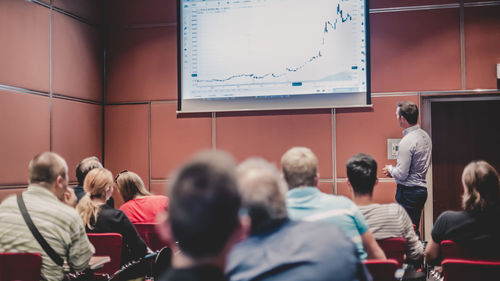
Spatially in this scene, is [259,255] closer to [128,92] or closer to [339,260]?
[339,260]

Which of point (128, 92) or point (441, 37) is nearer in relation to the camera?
point (441, 37)

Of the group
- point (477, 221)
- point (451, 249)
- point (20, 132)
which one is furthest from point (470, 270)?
point (20, 132)

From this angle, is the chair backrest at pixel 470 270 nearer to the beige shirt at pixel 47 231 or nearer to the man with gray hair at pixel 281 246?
the man with gray hair at pixel 281 246

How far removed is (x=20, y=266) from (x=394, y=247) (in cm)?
187

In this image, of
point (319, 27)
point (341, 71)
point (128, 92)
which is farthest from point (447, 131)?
point (128, 92)

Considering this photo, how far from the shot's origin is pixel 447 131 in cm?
521

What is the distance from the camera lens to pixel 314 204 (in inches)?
76.0

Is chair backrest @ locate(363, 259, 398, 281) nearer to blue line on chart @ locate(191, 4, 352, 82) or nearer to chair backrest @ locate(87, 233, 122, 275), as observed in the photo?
chair backrest @ locate(87, 233, 122, 275)

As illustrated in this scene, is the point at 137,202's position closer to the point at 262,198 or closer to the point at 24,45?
the point at 24,45

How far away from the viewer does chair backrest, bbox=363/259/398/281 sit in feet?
5.89

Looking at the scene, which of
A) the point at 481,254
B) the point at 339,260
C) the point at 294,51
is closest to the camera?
the point at 339,260

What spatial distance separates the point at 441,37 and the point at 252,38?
2.17 meters

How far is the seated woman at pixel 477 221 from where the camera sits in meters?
2.25

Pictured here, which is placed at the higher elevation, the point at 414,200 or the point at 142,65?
the point at 142,65
